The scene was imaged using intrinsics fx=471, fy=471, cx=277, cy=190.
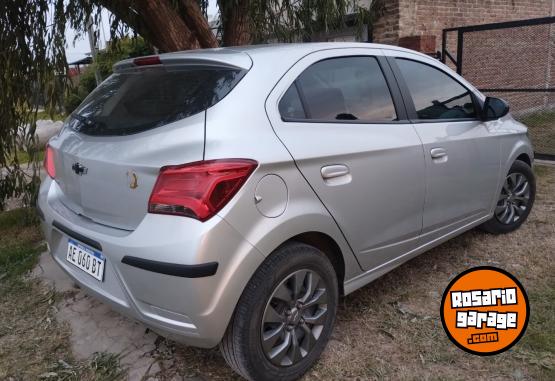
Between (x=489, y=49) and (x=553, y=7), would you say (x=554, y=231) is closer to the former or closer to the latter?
(x=489, y=49)

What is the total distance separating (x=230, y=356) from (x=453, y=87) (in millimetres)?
2454

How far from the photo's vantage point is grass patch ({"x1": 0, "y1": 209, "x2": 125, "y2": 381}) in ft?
8.11

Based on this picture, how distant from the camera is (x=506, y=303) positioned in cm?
252

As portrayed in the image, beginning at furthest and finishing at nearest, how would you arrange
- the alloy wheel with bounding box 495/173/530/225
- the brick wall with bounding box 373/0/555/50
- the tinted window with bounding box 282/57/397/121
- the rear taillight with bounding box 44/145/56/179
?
1. the brick wall with bounding box 373/0/555/50
2. the alloy wheel with bounding box 495/173/530/225
3. the rear taillight with bounding box 44/145/56/179
4. the tinted window with bounding box 282/57/397/121

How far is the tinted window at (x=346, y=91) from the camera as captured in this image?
241 centimetres

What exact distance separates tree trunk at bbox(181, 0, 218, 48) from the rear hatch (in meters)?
2.18

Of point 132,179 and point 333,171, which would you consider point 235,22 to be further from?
point 132,179

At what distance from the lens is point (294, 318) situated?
2.29 metres

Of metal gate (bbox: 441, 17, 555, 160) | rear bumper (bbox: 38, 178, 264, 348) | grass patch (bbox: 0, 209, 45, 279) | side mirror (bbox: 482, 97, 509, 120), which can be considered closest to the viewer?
rear bumper (bbox: 38, 178, 264, 348)

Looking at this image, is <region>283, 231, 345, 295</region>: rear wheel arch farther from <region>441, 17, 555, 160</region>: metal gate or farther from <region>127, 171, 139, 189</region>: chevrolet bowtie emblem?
<region>441, 17, 555, 160</region>: metal gate

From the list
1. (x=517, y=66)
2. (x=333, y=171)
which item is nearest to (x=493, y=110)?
(x=333, y=171)

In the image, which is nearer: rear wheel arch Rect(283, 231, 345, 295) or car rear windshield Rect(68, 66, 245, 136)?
car rear windshield Rect(68, 66, 245, 136)

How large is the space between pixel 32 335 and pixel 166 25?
2.85 metres

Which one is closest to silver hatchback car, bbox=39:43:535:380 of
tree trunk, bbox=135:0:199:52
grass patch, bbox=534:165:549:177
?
tree trunk, bbox=135:0:199:52
